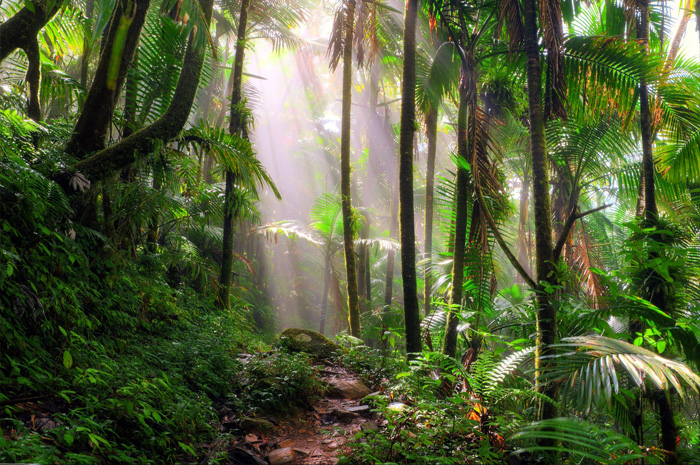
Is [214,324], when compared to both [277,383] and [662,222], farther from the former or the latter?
[662,222]

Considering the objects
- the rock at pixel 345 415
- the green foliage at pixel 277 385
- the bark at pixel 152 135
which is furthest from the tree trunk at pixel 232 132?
the rock at pixel 345 415

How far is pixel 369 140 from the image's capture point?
597 inches

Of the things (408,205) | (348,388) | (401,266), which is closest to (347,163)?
(408,205)

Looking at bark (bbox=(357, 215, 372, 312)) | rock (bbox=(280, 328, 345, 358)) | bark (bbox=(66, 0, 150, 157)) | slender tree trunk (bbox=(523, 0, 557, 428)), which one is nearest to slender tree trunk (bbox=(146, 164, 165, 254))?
bark (bbox=(66, 0, 150, 157))

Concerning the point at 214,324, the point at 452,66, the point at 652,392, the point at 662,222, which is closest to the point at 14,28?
the point at 214,324

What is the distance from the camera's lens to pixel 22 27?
4.88 meters

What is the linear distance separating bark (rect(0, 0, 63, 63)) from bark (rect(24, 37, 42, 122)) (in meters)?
0.11

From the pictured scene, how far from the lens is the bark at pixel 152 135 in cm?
502

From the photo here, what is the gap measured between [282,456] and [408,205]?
3.40m

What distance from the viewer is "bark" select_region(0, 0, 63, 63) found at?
4816 millimetres

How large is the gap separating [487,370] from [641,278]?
6.74ft

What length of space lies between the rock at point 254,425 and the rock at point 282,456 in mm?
490

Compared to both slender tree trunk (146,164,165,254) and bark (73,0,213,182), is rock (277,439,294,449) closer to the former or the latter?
slender tree trunk (146,164,165,254)

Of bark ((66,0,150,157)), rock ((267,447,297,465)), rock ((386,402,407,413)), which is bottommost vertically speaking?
rock ((267,447,297,465))
